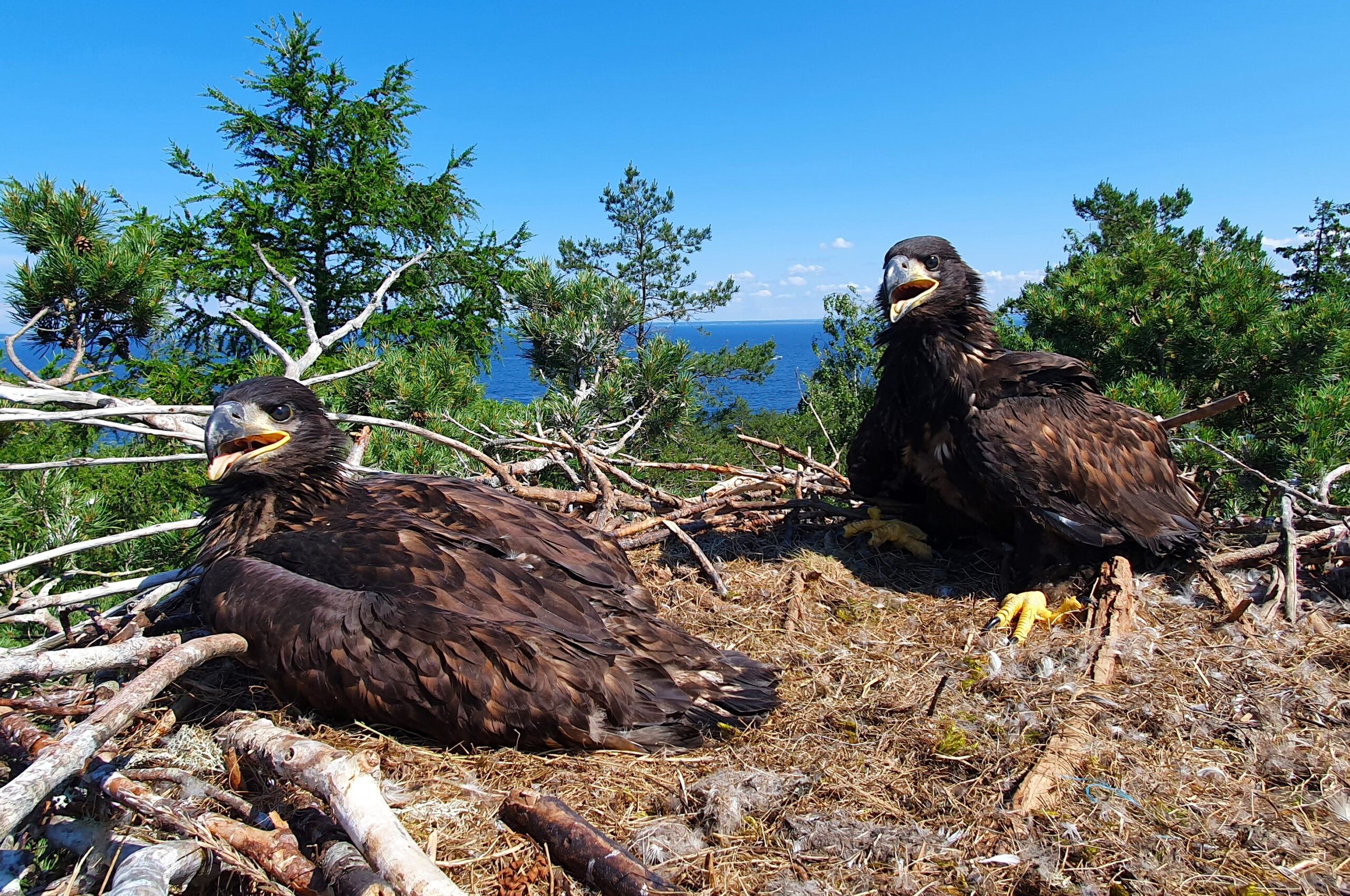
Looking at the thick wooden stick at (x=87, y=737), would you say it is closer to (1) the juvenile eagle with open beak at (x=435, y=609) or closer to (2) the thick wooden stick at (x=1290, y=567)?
(1) the juvenile eagle with open beak at (x=435, y=609)

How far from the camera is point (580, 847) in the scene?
1727 millimetres

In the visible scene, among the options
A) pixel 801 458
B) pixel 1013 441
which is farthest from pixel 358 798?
pixel 801 458

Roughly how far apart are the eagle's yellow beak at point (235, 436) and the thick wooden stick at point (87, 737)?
770 mm

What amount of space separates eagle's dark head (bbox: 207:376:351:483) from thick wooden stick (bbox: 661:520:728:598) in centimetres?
179

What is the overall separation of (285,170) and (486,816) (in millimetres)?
12616

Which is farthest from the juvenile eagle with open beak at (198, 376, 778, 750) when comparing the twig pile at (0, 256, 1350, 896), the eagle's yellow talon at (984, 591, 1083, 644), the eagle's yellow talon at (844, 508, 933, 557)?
the eagle's yellow talon at (844, 508, 933, 557)

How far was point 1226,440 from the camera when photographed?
15.6 ft

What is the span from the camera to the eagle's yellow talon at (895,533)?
3.97 meters

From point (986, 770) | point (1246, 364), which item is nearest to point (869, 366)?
point (1246, 364)

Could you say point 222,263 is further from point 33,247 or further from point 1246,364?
point 1246,364

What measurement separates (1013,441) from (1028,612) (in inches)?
31.3

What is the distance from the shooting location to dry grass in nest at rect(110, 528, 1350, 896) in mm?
1776

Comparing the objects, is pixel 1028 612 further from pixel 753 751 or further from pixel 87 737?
pixel 87 737

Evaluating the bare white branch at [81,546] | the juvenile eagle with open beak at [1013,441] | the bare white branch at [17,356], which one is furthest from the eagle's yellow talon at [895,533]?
the bare white branch at [17,356]
